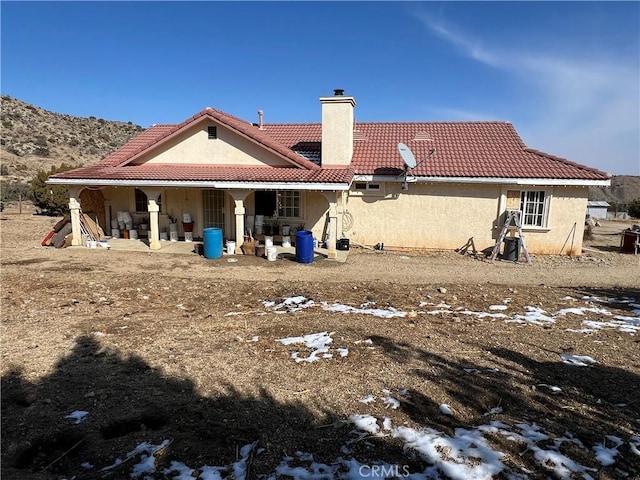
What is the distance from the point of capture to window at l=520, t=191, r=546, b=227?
560 inches

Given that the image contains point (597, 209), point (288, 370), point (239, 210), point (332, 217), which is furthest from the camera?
point (597, 209)

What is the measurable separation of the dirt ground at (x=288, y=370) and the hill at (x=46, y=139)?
3640 cm

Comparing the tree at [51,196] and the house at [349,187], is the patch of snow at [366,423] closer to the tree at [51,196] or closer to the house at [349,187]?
the house at [349,187]

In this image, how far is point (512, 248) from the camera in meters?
13.3

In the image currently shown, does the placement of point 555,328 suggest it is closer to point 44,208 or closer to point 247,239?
point 247,239

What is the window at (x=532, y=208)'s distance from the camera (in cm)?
1423

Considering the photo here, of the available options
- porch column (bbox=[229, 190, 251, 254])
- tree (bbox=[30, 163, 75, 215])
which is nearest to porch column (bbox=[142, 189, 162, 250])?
porch column (bbox=[229, 190, 251, 254])

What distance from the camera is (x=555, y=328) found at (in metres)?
6.90

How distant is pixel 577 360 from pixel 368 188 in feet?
33.4

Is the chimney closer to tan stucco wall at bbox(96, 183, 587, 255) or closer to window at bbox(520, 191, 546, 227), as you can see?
tan stucco wall at bbox(96, 183, 587, 255)

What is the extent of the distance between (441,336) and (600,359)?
2091mm

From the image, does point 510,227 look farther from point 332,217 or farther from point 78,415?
point 78,415

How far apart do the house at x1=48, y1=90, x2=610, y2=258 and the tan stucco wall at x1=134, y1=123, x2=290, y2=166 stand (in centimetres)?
3

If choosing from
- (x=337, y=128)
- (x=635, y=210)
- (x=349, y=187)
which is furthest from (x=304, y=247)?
(x=635, y=210)
